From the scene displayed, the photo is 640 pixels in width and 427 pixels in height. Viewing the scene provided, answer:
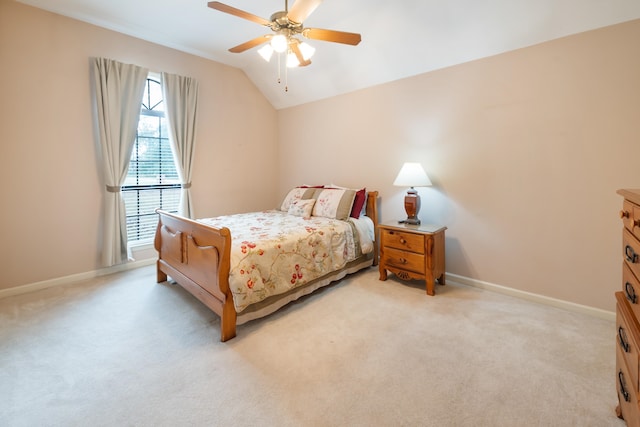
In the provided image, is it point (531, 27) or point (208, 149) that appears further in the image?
point (208, 149)

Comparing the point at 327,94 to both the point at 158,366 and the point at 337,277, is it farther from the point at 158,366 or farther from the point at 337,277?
the point at 158,366

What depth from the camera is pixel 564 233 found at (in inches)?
96.6

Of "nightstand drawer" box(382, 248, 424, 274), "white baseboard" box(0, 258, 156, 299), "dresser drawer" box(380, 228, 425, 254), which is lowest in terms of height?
"white baseboard" box(0, 258, 156, 299)

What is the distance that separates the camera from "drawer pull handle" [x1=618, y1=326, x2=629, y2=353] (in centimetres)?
112

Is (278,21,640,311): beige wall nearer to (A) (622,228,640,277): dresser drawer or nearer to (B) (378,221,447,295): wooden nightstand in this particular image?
(B) (378,221,447,295): wooden nightstand

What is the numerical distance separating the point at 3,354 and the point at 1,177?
5.70ft

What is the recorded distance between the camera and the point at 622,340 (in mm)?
1187

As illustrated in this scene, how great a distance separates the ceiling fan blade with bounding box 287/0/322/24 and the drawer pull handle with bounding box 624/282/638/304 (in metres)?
2.07

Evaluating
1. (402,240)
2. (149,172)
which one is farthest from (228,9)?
(149,172)

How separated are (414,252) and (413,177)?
774 mm

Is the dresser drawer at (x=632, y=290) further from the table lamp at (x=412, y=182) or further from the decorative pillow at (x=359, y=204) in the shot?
the decorative pillow at (x=359, y=204)

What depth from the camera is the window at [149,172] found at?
11.7ft

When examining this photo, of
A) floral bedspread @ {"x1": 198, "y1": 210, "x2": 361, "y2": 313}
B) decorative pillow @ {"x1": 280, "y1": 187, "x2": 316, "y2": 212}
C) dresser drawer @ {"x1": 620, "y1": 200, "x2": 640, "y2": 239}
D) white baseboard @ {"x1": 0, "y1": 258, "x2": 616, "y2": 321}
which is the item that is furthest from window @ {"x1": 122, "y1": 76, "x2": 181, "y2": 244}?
dresser drawer @ {"x1": 620, "y1": 200, "x2": 640, "y2": 239}

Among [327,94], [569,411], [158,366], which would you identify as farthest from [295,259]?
[327,94]
